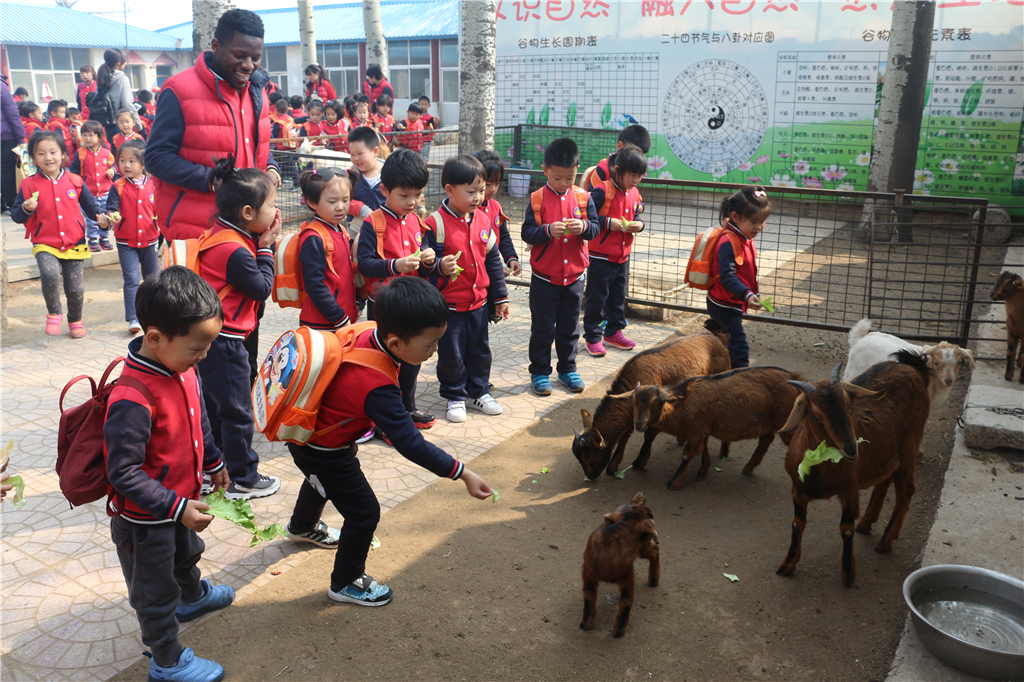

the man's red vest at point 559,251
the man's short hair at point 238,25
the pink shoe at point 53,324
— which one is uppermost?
the man's short hair at point 238,25

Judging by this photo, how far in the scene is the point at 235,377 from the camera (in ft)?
14.3

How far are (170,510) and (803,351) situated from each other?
6264mm

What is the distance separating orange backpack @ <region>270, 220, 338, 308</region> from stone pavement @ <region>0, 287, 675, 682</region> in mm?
1129

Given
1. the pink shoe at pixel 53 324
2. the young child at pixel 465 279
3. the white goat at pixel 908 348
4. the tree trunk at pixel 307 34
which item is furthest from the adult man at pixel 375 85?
the white goat at pixel 908 348

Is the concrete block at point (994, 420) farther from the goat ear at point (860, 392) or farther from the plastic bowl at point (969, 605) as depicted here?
the plastic bowl at point (969, 605)

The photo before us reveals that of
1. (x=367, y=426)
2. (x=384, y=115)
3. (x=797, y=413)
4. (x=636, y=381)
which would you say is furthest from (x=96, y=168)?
(x=797, y=413)

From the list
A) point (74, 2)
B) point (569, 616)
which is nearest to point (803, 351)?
point (569, 616)

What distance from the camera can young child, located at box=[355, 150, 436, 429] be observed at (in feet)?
16.3

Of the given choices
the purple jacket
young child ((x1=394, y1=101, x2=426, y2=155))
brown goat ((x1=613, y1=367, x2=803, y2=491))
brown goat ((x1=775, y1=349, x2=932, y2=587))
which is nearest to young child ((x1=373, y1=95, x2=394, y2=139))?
young child ((x1=394, y1=101, x2=426, y2=155))

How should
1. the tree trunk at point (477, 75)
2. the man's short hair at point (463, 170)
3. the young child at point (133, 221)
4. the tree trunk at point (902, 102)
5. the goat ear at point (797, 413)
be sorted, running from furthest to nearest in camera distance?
the tree trunk at point (902, 102) → the tree trunk at point (477, 75) → the young child at point (133, 221) → the man's short hair at point (463, 170) → the goat ear at point (797, 413)

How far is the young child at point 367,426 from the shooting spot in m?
2.98

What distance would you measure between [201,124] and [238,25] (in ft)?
2.07

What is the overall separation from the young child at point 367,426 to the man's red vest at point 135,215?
16.4ft

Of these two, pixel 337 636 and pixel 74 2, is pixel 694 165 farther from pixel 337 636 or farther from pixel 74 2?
pixel 74 2
